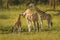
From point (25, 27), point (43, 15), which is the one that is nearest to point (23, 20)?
point (25, 27)

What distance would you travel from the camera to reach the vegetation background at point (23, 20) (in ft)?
9.70

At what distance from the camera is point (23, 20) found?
298 centimetres

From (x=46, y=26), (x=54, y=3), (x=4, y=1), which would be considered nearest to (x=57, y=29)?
(x=46, y=26)

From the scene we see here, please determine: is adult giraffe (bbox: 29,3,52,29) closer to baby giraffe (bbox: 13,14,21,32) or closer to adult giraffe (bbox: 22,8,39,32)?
adult giraffe (bbox: 22,8,39,32)

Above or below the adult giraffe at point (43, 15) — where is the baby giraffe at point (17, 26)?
below

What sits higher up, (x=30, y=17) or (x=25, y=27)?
(x=30, y=17)

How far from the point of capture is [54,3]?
2965mm

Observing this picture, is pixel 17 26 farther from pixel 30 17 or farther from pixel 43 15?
pixel 43 15

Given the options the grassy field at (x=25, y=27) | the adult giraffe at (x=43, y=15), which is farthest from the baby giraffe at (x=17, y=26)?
the adult giraffe at (x=43, y=15)

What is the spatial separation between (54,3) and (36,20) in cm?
35

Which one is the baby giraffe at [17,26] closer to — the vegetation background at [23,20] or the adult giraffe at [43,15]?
the vegetation background at [23,20]

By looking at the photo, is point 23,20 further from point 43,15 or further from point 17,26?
point 43,15

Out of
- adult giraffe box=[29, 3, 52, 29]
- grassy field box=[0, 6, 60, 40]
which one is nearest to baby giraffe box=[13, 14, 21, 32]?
grassy field box=[0, 6, 60, 40]

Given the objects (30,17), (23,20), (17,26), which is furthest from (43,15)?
(17,26)
